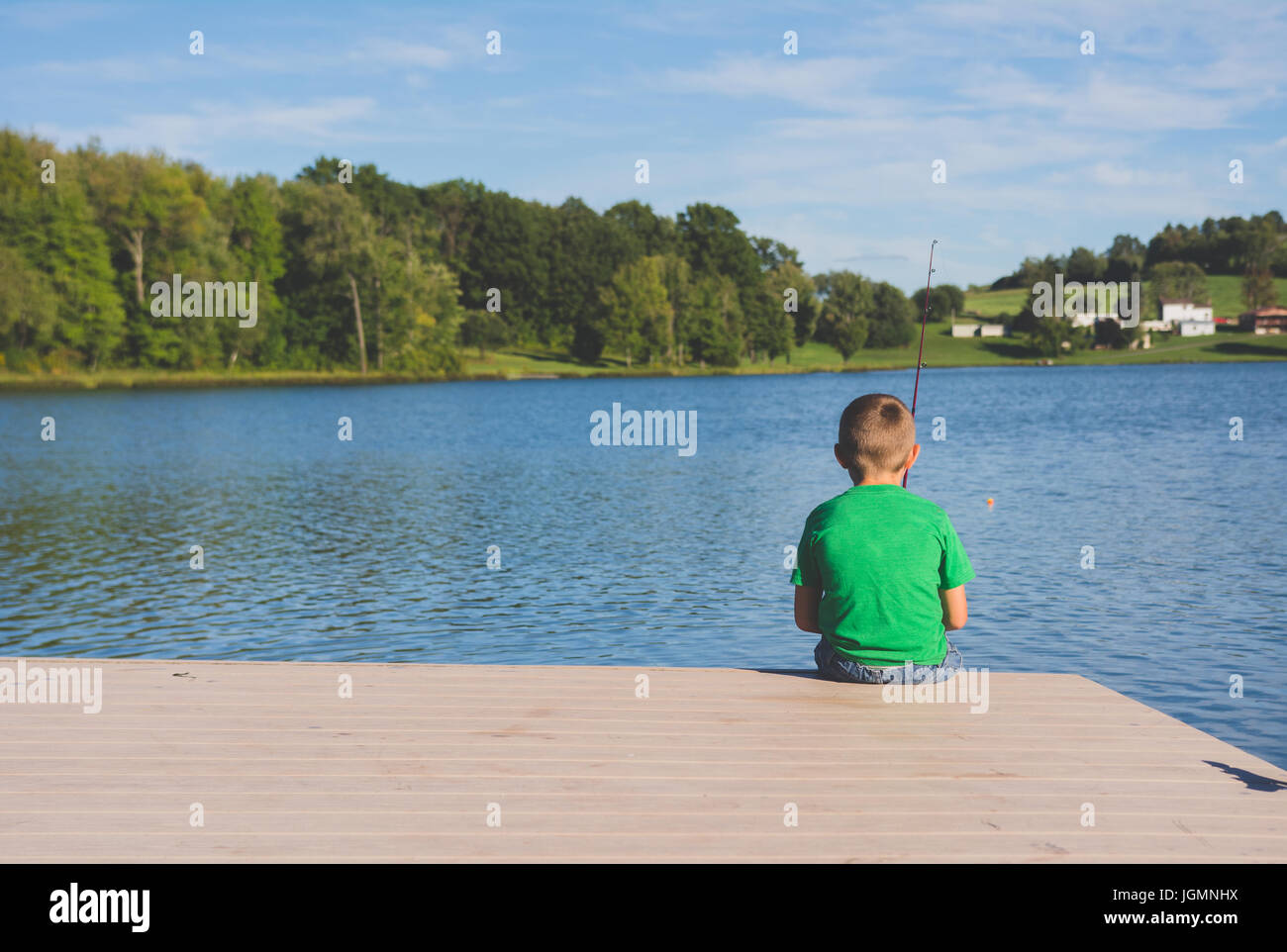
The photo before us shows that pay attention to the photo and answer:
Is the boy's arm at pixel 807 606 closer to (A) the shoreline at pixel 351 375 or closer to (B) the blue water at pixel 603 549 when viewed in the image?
(B) the blue water at pixel 603 549

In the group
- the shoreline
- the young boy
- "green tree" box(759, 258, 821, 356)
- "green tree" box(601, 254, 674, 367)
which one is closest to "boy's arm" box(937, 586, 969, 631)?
the young boy

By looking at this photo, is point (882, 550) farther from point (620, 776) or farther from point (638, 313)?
point (638, 313)

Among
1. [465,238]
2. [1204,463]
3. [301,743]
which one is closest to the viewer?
A: [301,743]

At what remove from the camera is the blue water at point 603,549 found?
11406 millimetres

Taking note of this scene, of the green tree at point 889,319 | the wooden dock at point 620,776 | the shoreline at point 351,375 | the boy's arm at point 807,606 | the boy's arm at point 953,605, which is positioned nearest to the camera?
the wooden dock at point 620,776

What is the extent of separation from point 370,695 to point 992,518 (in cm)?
1584

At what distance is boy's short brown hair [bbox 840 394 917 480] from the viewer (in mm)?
5332

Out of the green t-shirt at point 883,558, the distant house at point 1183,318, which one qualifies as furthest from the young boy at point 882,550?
the distant house at point 1183,318

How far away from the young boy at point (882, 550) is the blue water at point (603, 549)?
3.98 m

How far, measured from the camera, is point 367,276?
3644 inches

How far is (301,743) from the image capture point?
5273mm

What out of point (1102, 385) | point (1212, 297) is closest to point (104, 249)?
point (1102, 385)

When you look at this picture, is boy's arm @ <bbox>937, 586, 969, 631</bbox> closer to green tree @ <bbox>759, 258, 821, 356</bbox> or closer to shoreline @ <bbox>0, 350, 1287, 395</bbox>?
shoreline @ <bbox>0, 350, 1287, 395</bbox>

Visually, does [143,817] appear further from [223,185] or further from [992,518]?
[223,185]
